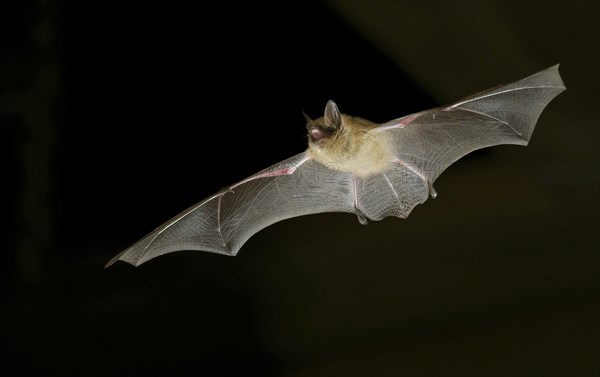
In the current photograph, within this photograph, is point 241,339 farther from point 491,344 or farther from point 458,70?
point 458,70

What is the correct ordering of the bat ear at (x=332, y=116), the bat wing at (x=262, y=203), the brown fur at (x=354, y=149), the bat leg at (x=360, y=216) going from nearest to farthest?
the bat ear at (x=332, y=116) < the brown fur at (x=354, y=149) < the bat wing at (x=262, y=203) < the bat leg at (x=360, y=216)

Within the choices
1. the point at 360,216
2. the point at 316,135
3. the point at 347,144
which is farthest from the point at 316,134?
the point at 360,216

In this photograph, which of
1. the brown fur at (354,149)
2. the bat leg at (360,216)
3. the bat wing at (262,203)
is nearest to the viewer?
the brown fur at (354,149)

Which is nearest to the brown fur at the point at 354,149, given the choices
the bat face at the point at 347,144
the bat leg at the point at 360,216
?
the bat face at the point at 347,144

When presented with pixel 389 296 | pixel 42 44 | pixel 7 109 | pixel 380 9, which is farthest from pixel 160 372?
pixel 380 9

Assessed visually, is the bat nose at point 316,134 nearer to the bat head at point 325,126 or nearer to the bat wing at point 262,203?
the bat head at point 325,126

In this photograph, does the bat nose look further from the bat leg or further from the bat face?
the bat leg

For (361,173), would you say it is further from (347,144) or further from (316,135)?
(316,135)
